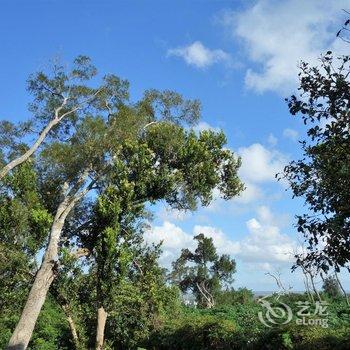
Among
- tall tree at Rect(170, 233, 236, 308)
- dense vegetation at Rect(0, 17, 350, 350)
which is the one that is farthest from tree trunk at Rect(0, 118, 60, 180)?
tall tree at Rect(170, 233, 236, 308)

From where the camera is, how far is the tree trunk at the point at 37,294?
15.1 meters

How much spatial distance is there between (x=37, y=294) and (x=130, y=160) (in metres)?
6.07

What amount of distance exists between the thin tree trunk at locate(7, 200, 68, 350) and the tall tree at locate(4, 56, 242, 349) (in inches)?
5.5

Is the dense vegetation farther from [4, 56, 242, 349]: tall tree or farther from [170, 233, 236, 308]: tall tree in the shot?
[170, 233, 236, 308]: tall tree

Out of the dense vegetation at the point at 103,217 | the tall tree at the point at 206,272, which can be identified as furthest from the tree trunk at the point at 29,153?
the tall tree at the point at 206,272

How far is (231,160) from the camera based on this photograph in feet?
67.6

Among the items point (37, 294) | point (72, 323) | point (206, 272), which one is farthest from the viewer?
point (206, 272)

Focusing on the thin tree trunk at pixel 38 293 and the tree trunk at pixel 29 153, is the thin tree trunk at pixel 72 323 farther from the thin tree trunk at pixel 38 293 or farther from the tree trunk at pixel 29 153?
the tree trunk at pixel 29 153

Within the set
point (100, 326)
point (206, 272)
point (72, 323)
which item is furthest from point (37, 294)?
point (206, 272)

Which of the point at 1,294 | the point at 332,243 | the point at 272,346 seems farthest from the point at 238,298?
the point at 332,243

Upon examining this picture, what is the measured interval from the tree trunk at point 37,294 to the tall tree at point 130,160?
243 mm

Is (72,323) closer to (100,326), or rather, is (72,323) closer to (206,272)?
(100,326)

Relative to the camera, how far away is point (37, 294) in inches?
625

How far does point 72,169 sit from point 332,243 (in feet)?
53.2
